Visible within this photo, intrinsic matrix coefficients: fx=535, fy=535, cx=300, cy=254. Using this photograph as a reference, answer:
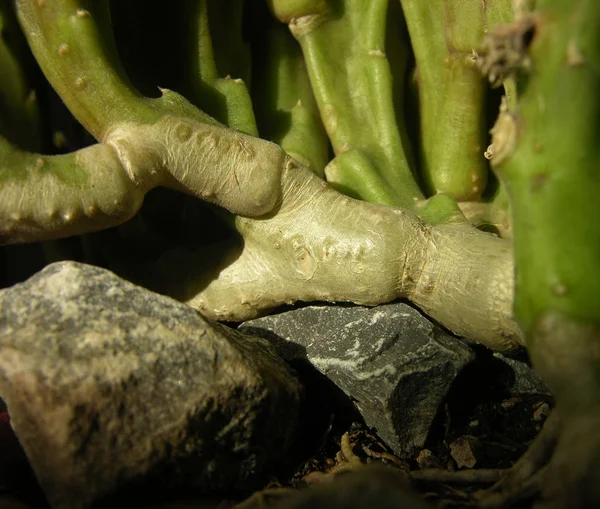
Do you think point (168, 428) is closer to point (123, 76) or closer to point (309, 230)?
point (309, 230)

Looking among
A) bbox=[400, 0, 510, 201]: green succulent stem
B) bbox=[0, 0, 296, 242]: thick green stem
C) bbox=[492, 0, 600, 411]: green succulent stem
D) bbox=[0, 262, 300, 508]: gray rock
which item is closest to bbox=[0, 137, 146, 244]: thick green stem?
bbox=[0, 0, 296, 242]: thick green stem

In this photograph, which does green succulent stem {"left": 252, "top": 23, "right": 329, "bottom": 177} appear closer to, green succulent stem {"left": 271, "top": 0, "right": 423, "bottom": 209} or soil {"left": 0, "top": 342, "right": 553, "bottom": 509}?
green succulent stem {"left": 271, "top": 0, "right": 423, "bottom": 209}

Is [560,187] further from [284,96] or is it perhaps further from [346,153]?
[284,96]

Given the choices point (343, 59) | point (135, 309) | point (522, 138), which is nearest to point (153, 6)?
point (343, 59)

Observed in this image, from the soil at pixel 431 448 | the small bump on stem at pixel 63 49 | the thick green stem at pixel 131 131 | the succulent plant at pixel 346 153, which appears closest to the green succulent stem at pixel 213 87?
the succulent plant at pixel 346 153

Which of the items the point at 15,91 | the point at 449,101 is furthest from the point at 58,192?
the point at 449,101

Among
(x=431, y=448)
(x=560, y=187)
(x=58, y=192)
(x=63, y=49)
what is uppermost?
(x=63, y=49)

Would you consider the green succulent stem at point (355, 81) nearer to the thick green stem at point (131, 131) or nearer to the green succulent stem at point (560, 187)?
the thick green stem at point (131, 131)
